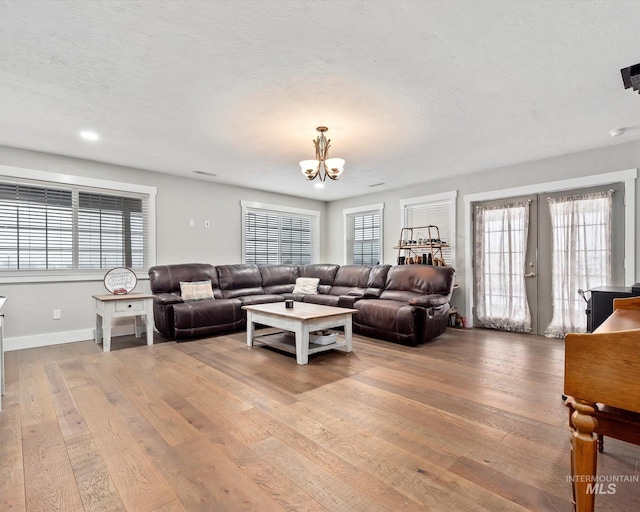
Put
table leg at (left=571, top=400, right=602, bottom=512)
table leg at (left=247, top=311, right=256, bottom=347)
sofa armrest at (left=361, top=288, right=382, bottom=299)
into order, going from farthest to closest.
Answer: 1. sofa armrest at (left=361, top=288, right=382, bottom=299)
2. table leg at (left=247, top=311, right=256, bottom=347)
3. table leg at (left=571, top=400, right=602, bottom=512)

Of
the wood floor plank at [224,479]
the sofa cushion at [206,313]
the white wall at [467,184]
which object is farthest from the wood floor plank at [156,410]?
the white wall at [467,184]

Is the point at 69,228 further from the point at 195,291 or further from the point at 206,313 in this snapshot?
the point at 206,313

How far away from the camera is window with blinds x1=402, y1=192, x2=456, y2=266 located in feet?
18.6

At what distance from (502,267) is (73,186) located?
6329 millimetres

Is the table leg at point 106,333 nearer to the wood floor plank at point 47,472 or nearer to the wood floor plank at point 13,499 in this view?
the wood floor plank at point 47,472

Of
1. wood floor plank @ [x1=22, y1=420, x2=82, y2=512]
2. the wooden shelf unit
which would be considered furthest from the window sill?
the wooden shelf unit

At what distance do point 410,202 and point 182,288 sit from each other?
425 centimetres

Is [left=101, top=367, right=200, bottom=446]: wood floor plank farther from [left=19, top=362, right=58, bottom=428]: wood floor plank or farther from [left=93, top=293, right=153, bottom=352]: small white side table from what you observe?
[left=93, top=293, right=153, bottom=352]: small white side table

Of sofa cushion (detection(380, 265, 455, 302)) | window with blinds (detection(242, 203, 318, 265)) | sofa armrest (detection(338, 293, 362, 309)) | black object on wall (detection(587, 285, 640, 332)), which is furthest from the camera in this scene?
window with blinds (detection(242, 203, 318, 265))

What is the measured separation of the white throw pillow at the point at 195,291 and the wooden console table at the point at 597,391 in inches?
190

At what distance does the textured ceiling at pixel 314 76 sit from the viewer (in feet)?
6.35

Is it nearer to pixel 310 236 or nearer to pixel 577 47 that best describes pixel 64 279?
pixel 310 236

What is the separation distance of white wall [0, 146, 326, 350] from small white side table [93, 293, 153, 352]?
45cm

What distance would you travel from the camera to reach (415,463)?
1776mm
